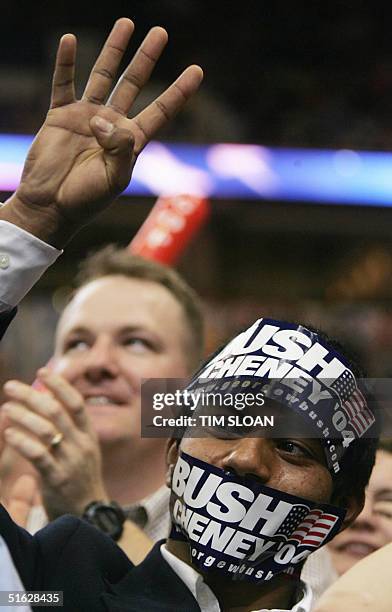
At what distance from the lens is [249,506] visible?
120 cm

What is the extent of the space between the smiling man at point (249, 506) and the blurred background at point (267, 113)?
4.74m

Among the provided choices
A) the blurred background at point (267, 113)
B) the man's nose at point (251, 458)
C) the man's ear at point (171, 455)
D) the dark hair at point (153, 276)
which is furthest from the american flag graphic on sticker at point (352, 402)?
the blurred background at point (267, 113)

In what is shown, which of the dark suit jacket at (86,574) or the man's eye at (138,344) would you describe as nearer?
the dark suit jacket at (86,574)

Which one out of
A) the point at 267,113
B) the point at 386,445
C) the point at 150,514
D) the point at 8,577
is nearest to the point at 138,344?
the point at 150,514

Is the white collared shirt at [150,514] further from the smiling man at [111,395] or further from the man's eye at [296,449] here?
the man's eye at [296,449]

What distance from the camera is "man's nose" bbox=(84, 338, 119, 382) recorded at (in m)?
1.88

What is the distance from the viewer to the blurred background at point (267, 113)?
6316 millimetres

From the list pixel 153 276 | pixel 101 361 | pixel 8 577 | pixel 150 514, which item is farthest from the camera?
pixel 153 276

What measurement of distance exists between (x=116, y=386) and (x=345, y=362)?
2.16ft

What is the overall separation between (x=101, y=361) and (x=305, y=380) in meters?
0.74

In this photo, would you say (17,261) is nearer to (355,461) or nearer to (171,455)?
(171,455)

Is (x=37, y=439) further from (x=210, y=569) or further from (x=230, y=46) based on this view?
(x=230, y=46)

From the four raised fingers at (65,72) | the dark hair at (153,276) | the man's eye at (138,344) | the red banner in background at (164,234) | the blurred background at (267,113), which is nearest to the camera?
the four raised fingers at (65,72)

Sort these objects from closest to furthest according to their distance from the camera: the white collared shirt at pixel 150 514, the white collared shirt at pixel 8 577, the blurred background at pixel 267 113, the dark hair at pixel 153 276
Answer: the white collared shirt at pixel 8 577 → the white collared shirt at pixel 150 514 → the dark hair at pixel 153 276 → the blurred background at pixel 267 113
